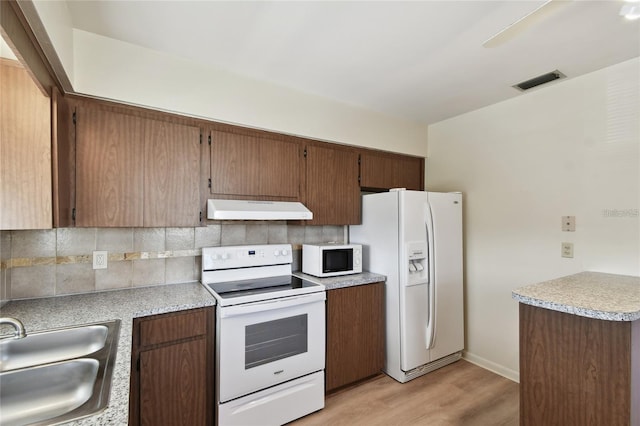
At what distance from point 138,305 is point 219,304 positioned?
1.44 ft

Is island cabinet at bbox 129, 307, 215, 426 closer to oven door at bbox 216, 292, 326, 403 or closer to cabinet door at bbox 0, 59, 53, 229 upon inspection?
oven door at bbox 216, 292, 326, 403

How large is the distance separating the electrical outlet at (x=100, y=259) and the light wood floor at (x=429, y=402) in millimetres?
1661

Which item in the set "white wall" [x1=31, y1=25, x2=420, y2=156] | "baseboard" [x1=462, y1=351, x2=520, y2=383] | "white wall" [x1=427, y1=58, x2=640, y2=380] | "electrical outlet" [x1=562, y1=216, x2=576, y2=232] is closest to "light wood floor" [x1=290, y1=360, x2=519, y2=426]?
"baseboard" [x1=462, y1=351, x2=520, y2=383]

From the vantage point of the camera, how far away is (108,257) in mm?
2004

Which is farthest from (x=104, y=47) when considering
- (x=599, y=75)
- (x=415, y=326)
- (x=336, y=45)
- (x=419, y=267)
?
(x=599, y=75)

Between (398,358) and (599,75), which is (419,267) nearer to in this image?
(398,358)

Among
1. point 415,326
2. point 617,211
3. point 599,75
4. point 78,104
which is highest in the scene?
point 599,75

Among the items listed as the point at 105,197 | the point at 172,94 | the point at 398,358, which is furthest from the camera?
the point at 398,358

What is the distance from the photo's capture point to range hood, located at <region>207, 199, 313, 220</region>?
1.97m

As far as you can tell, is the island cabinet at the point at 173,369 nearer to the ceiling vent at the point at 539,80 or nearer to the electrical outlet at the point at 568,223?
the electrical outlet at the point at 568,223

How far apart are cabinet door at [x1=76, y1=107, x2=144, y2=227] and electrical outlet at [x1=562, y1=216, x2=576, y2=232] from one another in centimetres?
305

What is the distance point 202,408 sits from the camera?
1.78m

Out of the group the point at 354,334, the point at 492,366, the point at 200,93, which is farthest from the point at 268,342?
the point at 492,366

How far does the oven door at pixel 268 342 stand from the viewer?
1.79 meters
